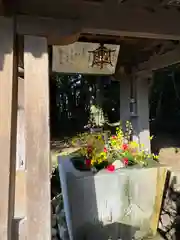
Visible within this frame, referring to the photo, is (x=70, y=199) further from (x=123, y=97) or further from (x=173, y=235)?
(x=123, y=97)

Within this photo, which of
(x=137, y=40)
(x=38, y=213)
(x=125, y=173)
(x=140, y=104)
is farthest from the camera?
(x=140, y=104)

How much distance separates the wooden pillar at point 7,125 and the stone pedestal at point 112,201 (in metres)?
1.07

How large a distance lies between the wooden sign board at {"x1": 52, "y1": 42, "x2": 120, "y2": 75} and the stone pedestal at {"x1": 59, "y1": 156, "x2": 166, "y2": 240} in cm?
124

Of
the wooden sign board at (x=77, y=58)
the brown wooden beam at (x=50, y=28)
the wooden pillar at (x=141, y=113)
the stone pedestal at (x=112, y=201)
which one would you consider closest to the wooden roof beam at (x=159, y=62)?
the wooden pillar at (x=141, y=113)

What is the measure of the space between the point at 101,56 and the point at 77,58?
1.03 feet

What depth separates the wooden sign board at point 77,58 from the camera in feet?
12.0

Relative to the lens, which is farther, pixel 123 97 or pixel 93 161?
pixel 123 97

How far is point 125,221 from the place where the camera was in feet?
9.91

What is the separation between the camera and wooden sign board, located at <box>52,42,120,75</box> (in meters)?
3.65

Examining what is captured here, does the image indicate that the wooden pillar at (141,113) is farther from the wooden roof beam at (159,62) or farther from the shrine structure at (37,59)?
the shrine structure at (37,59)

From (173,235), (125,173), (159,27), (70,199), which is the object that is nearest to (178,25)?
(159,27)

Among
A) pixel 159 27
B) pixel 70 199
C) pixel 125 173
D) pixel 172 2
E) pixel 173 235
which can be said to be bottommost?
pixel 173 235

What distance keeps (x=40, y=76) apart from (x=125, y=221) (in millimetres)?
1842

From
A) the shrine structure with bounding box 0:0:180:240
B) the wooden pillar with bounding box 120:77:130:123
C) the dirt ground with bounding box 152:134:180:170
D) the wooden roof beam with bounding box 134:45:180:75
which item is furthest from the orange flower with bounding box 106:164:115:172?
the dirt ground with bounding box 152:134:180:170
